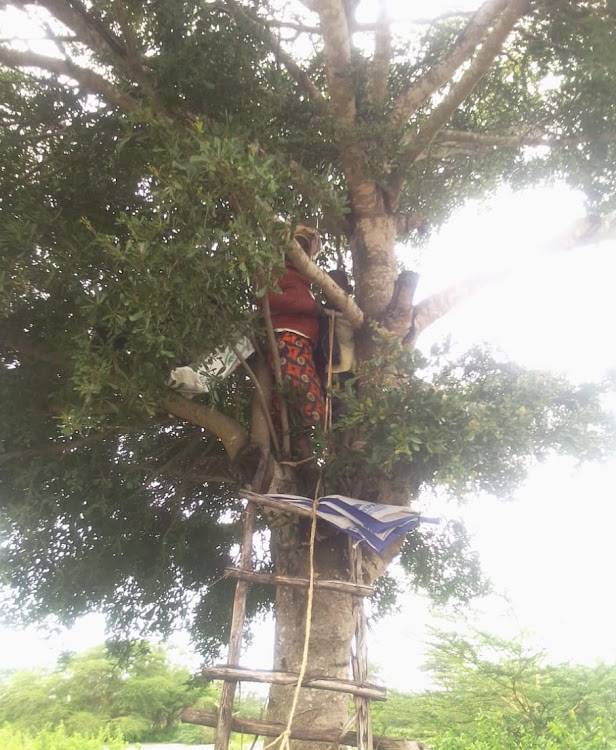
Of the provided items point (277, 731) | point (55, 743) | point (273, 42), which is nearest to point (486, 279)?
point (273, 42)

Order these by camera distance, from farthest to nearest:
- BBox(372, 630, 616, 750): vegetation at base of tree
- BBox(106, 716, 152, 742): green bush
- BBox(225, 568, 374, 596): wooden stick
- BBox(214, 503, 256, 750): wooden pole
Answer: BBox(106, 716, 152, 742): green bush → BBox(372, 630, 616, 750): vegetation at base of tree → BBox(225, 568, 374, 596): wooden stick → BBox(214, 503, 256, 750): wooden pole

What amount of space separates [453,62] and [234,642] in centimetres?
449

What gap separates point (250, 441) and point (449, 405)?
5.29 ft

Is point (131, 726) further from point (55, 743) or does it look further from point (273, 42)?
point (273, 42)

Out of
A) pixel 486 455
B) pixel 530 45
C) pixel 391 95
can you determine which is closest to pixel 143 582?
pixel 486 455

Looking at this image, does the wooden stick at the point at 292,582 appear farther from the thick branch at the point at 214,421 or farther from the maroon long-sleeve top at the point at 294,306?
the maroon long-sleeve top at the point at 294,306

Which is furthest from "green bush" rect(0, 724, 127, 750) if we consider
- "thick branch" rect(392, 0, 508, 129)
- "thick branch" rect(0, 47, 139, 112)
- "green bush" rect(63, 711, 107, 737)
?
"thick branch" rect(392, 0, 508, 129)

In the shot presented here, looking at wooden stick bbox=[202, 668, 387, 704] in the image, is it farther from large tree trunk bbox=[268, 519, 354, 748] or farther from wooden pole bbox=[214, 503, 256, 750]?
large tree trunk bbox=[268, 519, 354, 748]

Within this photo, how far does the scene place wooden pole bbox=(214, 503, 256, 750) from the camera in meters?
2.52

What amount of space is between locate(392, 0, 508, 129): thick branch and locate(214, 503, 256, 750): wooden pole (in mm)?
3435

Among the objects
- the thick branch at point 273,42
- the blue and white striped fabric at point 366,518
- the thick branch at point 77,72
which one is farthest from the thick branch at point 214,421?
the thick branch at point 273,42

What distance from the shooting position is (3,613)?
4.88m

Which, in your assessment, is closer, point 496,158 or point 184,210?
point 184,210

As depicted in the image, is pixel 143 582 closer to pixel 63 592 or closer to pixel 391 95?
pixel 63 592
